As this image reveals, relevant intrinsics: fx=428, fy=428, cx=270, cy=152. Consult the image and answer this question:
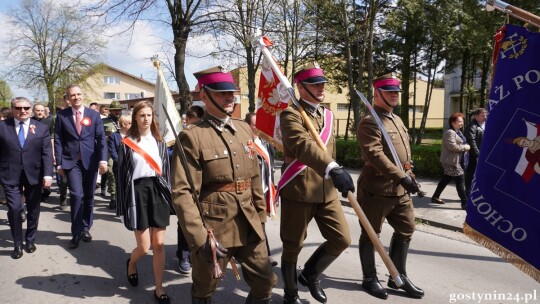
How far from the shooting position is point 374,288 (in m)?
4.13

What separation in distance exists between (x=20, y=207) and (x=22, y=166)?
1.73ft

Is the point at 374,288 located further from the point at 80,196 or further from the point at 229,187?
the point at 80,196

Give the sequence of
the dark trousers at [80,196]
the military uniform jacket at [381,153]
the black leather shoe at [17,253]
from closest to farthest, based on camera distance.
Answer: the military uniform jacket at [381,153], the black leather shoe at [17,253], the dark trousers at [80,196]

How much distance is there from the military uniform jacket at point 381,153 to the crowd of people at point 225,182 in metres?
0.01

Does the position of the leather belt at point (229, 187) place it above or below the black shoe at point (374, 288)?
above

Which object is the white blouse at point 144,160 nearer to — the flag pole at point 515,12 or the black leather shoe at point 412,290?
the black leather shoe at point 412,290

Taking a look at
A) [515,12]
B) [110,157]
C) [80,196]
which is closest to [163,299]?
[80,196]

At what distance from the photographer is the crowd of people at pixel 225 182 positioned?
2.92 metres

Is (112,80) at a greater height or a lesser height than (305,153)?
greater

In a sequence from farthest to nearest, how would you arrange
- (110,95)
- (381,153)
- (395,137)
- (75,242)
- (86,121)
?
(110,95) < (86,121) < (75,242) < (395,137) < (381,153)

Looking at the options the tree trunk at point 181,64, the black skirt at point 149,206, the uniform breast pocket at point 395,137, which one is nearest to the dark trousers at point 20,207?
the black skirt at point 149,206

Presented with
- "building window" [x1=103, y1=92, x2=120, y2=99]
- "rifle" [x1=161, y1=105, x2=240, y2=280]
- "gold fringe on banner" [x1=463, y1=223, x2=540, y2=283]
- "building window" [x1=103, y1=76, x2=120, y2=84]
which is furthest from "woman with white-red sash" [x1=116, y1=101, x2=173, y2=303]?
"building window" [x1=103, y1=76, x2=120, y2=84]

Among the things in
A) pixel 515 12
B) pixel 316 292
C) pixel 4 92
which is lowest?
pixel 316 292

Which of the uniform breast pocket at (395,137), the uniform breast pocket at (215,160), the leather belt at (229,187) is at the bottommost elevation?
the leather belt at (229,187)
